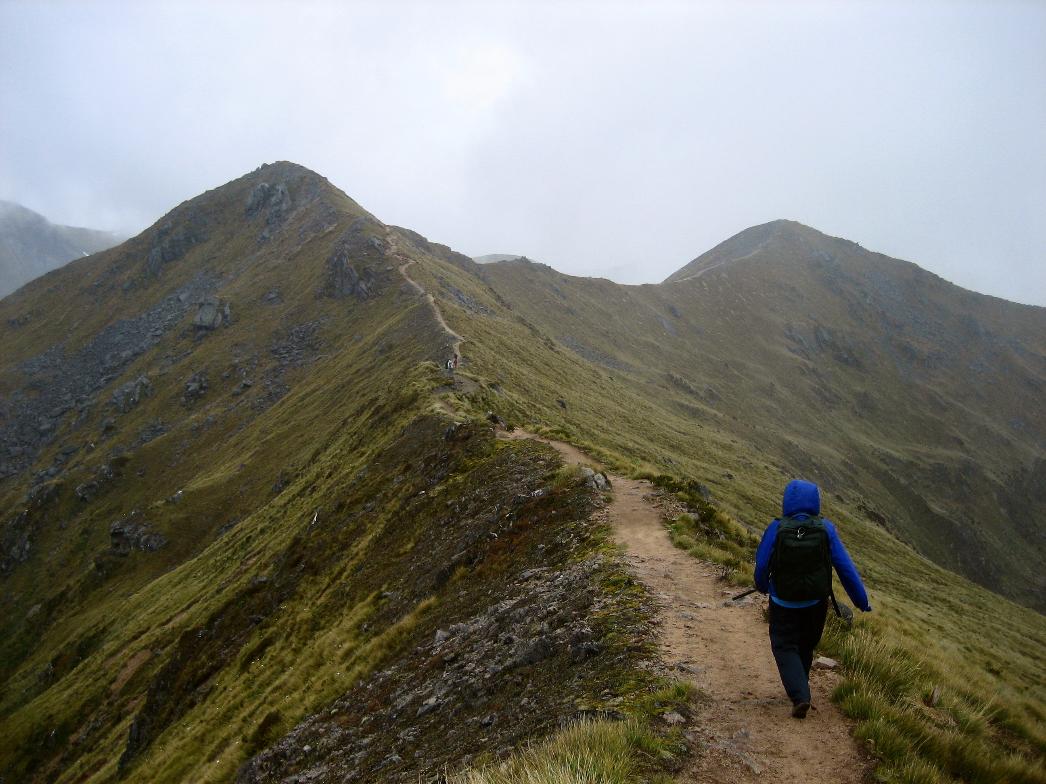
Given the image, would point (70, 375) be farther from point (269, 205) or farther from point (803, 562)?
point (803, 562)

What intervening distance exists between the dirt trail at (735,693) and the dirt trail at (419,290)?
37.7 m

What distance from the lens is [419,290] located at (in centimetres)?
7694

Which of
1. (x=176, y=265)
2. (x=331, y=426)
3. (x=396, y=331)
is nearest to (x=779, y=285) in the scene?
(x=396, y=331)

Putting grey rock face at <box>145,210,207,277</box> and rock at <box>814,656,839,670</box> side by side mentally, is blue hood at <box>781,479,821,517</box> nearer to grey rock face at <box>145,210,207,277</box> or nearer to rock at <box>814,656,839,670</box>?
rock at <box>814,656,839,670</box>

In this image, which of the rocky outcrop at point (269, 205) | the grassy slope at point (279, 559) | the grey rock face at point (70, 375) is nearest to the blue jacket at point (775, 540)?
the grassy slope at point (279, 559)

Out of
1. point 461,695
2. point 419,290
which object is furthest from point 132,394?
point 461,695

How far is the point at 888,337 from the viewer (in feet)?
539

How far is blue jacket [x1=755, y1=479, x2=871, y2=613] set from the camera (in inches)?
287

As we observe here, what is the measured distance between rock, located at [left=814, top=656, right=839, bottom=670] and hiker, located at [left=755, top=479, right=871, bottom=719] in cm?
111

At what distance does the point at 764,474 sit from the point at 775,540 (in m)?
67.5

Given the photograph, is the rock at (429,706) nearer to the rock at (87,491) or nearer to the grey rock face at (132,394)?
the rock at (87,491)

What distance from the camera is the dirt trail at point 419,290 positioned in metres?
52.5

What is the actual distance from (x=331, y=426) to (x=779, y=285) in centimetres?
16162

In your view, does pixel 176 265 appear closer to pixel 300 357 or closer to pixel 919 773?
pixel 300 357
